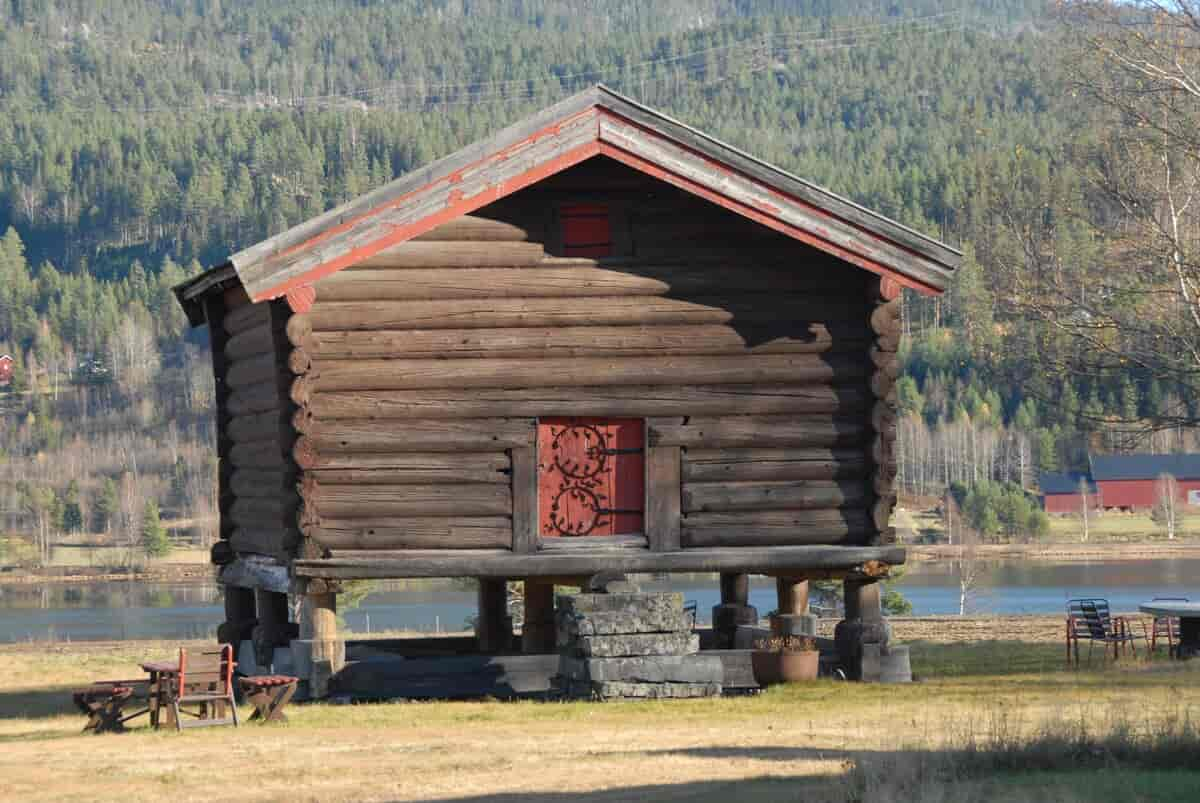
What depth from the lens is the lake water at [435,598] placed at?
255 ft

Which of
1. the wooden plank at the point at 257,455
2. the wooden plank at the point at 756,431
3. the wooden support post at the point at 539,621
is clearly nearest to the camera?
the wooden plank at the point at 756,431

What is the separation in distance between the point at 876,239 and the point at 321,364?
6.72 meters

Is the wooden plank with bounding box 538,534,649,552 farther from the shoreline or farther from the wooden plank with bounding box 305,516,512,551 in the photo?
the shoreline

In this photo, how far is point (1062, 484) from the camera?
178 m

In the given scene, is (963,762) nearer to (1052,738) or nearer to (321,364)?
(1052,738)

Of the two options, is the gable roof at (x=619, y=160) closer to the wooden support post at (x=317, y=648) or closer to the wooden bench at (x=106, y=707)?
the wooden support post at (x=317, y=648)

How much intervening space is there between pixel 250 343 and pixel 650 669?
7.32m

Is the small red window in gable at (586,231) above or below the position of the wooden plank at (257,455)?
above

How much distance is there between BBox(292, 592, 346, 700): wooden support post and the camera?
22406mm

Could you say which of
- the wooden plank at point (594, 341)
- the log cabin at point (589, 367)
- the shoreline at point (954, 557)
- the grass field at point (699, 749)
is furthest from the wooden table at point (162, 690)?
the shoreline at point (954, 557)

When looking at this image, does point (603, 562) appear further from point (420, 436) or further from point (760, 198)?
point (760, 198)

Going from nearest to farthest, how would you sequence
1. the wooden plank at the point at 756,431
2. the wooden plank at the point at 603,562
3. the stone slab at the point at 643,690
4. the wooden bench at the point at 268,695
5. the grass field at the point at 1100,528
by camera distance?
1. the wooden bench at the point at 268,695
2. the stone slab at the point at 643,690
3. the wooden plank at the point at 603,562
4. the wooden plank at the point at 756,431
5. the grass field at the point at 1100,528

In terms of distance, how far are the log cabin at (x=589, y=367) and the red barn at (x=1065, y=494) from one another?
154410mm

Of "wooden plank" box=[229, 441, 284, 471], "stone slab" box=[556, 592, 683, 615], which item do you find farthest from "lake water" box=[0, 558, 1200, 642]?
"stone slab" box=[556, 592, 683, 615]
